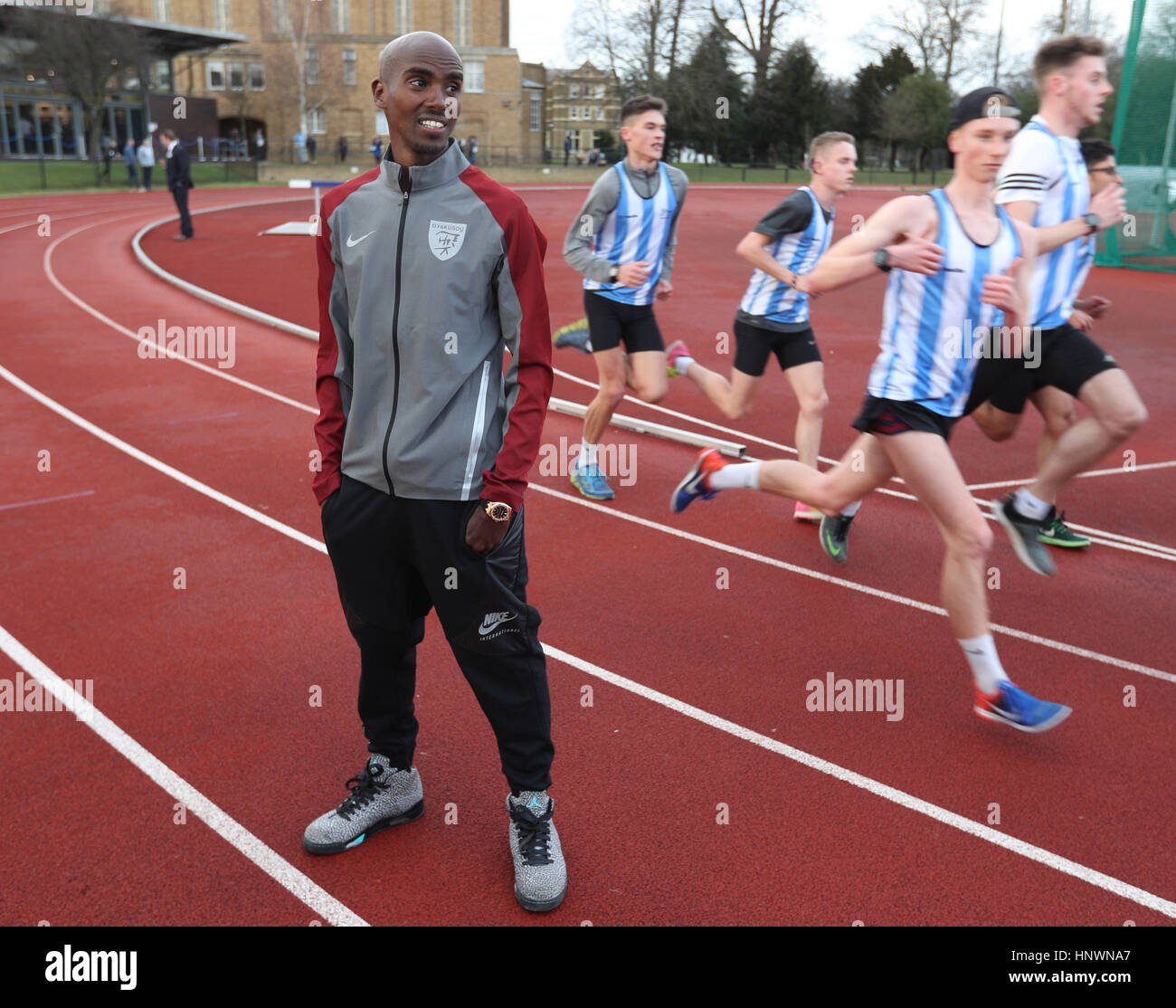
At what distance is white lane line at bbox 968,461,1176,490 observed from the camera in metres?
7.21

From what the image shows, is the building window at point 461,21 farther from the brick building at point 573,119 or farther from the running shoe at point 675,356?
the running shoe at point 675,356

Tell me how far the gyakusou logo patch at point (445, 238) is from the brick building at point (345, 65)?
57742mm

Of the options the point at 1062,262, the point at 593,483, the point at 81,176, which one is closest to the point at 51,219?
the point at 81,176

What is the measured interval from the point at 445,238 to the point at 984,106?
7.51 feet

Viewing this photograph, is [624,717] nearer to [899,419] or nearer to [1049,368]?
[899,419]

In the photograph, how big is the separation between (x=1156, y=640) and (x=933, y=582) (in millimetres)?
1084

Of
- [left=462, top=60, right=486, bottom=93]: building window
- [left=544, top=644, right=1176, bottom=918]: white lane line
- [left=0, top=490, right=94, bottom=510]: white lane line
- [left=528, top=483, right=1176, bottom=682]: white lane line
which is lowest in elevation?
[left=544, top=644, right=1176, bottom=918]: white lane line

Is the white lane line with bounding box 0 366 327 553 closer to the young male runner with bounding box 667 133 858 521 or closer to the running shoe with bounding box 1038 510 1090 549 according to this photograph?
the young male runner with bounding box 667 133 858 521

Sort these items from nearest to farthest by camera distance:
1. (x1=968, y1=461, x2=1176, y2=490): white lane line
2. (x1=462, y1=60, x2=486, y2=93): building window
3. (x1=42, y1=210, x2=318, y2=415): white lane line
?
(x1=968, y1=461, x2=1176, y2=490): white lane line < (x1=42, y1=210, x2=318, y2=415): white lane line < (x1=462, y1=60, x2=486, y2=93): building window

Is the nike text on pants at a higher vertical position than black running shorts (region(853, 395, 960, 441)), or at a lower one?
lower

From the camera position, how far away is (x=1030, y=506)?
521 centimetres

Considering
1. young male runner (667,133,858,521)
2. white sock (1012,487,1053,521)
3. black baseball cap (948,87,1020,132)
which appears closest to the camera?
black baseball cap (948,87,1020,132)

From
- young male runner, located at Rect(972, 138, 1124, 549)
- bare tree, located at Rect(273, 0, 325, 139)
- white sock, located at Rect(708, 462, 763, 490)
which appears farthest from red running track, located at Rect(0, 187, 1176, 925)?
bare tree, located at Rect(273, 0, 325, 139)

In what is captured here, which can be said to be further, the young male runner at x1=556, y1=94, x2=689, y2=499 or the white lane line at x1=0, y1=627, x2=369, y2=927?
the young male runner at x1=556, y1=94, x2=689, y2=499
